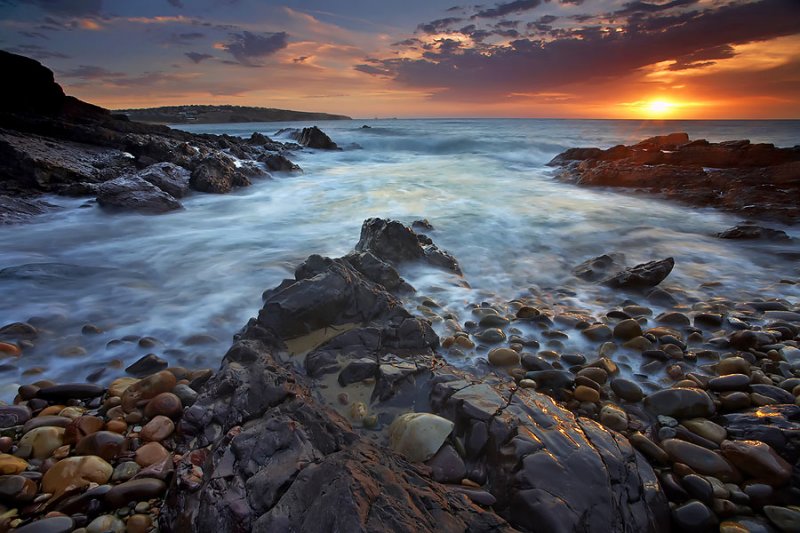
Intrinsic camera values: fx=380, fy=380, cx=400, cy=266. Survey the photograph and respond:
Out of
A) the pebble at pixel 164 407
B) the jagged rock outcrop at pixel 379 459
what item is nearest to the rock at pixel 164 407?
the pebble at pixel 164 407

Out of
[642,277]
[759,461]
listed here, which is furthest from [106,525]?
[642,277]

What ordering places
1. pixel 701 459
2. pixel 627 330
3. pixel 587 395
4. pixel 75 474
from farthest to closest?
pixel 627 330 → pixel 587 395 → pixel 701 459 → pixel 75 474

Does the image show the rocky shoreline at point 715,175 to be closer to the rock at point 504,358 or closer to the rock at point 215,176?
the rock at point 504,358

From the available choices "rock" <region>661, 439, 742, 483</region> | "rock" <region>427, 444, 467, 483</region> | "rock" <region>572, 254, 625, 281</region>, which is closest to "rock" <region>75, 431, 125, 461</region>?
"rock" <region>427, 444, 467, 483</region>

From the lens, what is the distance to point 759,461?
7.19 feet

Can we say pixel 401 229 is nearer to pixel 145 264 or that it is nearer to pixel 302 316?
pixel 302 316

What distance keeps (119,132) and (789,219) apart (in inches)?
855

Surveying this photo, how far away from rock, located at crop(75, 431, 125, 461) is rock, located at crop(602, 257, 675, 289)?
5388 mm

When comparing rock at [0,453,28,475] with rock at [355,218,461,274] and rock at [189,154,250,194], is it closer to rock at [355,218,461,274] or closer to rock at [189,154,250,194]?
rock at [355,218,461,274]

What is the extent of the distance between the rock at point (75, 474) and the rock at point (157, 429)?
0.89 feet

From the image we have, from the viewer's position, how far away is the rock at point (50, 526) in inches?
66.6

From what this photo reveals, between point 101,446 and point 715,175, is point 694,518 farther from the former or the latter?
point 715,175

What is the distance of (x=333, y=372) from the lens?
2.91 meters

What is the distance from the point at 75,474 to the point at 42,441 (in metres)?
0.48
